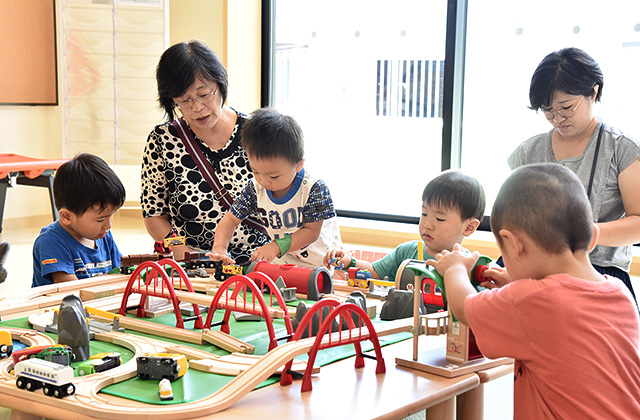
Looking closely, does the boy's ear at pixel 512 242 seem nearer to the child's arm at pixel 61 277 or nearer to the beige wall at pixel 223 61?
the child's arm at pixel 61 277

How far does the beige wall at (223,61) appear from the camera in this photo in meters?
5.52

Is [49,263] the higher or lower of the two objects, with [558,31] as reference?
lower

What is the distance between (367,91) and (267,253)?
3.61 metres

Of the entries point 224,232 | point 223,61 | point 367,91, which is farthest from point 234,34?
point 224,232

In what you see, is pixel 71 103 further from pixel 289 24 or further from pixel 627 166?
pixel 627 166

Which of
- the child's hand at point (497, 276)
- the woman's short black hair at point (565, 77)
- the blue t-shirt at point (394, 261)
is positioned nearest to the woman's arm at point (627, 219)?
the woman's short black hair at point (565, 77)

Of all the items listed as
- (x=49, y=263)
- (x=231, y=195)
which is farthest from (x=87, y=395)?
(x=231, y=195)

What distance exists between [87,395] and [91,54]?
197 inches

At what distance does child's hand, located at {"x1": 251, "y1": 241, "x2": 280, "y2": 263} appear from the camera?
197cm

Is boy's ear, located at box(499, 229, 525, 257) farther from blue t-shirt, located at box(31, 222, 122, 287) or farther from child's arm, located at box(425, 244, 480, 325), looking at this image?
blue t-shirt, located at box(31, 222, 122, 287)

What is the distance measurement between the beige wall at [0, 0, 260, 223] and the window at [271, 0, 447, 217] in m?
0.24

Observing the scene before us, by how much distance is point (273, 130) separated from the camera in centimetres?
196

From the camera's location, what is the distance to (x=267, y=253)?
1.99 meters

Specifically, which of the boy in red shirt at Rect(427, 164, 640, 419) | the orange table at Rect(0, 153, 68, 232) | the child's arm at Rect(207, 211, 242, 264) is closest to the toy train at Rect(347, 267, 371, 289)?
the child's arm at Rect(207, 211, 242, 264)
